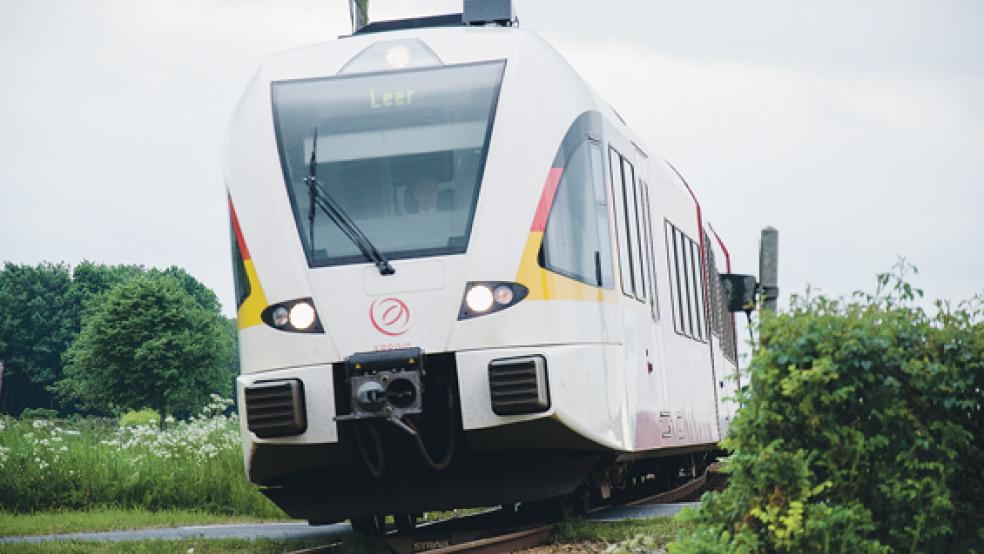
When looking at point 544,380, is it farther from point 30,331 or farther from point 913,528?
point 30,331

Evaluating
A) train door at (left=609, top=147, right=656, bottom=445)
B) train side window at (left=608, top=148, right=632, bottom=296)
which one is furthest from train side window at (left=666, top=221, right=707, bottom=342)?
train side window at (left=608, top=148, right=632, bottom=296)

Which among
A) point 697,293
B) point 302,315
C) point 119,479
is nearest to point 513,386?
point 302,315

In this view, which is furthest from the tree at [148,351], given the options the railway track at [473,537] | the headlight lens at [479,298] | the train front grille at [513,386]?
the train front grille at [513,386]

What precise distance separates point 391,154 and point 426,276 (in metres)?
0.89

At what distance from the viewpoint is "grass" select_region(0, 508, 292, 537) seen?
13.5m

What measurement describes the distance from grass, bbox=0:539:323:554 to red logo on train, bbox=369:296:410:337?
7.45 ft

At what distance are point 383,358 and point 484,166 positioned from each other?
1.38 m

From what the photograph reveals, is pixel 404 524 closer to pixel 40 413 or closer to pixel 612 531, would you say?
pixel 612 531

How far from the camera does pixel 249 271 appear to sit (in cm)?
925

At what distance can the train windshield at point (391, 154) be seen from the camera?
9094mm

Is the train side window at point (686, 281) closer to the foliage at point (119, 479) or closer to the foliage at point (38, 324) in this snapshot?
the foliage at point (119, 479)

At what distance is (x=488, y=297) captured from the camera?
8875 mm

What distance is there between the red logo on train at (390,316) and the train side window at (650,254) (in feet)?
10.2

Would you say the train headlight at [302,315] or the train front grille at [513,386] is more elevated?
the train headlight at [302,315]
